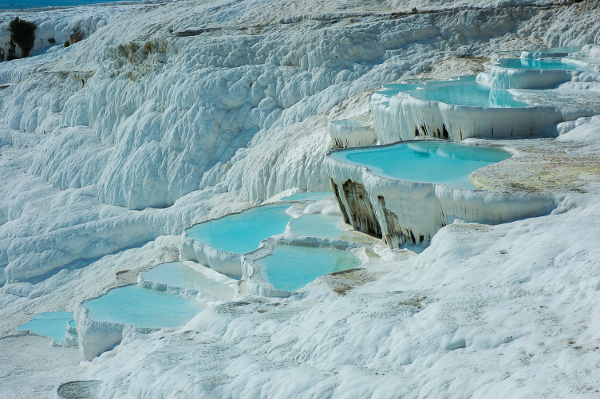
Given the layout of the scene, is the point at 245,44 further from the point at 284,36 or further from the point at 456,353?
the point at 456,353

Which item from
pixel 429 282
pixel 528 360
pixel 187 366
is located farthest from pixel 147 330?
pixel 528 360

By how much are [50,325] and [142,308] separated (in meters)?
4.01

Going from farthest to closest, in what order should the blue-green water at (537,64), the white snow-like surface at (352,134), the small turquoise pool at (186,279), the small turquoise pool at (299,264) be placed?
the blue-green water at (537,64) < the white snow-like surface at (352,134) < the small turquoise pool at (186,279) < the small turquoise pool at (299,264)

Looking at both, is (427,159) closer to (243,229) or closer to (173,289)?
(243,229)

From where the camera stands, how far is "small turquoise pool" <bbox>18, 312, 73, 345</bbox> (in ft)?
36.8

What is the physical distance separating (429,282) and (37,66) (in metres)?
25.4

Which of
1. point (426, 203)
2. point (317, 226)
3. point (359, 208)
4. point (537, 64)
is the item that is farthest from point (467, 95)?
point (426, 203)

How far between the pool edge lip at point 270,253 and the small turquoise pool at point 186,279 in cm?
56

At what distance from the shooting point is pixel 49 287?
15797mm

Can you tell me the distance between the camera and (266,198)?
47.9ft

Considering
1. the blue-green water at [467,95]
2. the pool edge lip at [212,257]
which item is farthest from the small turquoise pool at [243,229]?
the blue-green water at [467,95]

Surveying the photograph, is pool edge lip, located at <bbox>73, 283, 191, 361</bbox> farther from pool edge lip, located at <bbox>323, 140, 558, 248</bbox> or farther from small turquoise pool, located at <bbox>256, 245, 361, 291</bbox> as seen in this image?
pool edge lip, located at <bbox>323, 140, 558, 248</bbox>

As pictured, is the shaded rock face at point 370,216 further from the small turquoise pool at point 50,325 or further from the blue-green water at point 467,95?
the small turquoise pool at point 50,325

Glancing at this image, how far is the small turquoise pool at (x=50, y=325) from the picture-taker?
11.2 m
